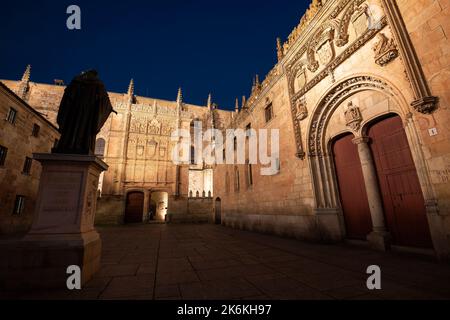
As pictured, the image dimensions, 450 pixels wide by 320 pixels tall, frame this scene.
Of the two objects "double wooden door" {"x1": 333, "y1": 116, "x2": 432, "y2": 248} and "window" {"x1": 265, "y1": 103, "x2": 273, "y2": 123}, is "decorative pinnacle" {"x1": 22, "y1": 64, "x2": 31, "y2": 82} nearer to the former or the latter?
"window" {"x1": 265, "y1": 103, "x2": 273, "y2": 123}

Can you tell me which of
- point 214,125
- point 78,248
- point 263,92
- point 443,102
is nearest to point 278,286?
point 78,248

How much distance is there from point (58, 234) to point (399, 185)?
23.6ft

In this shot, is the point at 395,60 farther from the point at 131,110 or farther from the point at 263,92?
the point at 131,110

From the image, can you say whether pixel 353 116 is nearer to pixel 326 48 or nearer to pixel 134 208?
pixel 326 48

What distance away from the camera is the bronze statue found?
3.53m

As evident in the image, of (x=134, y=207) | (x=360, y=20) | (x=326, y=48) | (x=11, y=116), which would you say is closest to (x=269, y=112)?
(x=326, y=48)

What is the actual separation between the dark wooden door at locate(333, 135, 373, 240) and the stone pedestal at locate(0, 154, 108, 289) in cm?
673

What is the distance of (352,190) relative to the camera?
6.11m

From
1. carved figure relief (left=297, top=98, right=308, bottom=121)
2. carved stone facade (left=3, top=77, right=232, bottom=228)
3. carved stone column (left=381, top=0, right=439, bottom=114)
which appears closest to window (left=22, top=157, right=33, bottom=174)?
carved stone facade (left=3, top=77, right=232, bottom=228)

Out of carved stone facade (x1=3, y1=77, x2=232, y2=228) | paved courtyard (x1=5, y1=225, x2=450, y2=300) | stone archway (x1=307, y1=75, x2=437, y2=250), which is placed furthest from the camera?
carved stone facade (x1=3, y1=77, x2=232, y2=228)

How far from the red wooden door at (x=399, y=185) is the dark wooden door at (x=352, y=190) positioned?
1.84ft

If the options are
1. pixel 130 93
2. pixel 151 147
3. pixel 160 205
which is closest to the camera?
pixel 151 147

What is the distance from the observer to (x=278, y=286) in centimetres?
260
